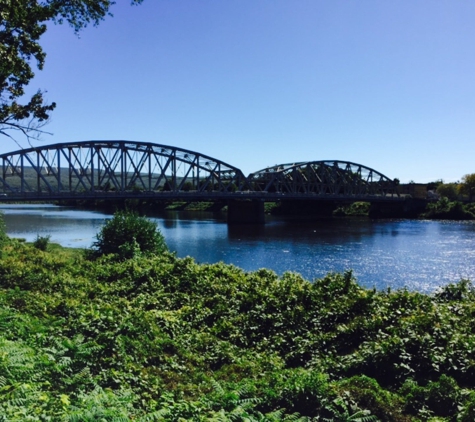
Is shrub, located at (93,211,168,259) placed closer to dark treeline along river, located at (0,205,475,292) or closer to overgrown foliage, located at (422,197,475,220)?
dark treeline along river, located at (0,205,475,292)

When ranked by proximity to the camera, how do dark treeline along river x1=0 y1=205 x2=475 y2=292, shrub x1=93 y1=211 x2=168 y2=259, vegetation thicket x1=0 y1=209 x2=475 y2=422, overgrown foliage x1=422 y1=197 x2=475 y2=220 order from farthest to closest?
overgrown foliage x1=422 y1=197 x2=475 y2=220, dark treeline along river x1=0 y1=205 x2=475 y2=292, shrub x1=93 y1=211 x2=168 y2=259, vegetation thicket x1=0 y1=209 x2=475 y2=422

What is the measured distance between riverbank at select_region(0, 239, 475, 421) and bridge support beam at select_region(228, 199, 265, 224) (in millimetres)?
68832

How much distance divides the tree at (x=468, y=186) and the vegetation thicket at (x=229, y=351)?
10489cm

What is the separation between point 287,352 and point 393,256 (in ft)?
108

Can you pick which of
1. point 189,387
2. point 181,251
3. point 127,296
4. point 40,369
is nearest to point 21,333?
point 40,369

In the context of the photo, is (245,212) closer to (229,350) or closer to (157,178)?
(157,178)

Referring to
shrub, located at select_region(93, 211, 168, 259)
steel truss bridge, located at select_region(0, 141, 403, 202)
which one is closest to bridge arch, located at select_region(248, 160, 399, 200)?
steel truss bridge, located at select_region(0, 141, 403, 202)

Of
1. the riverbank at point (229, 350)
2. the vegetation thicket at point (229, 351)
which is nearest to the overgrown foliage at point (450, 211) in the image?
the riverbank at point (229, 350)

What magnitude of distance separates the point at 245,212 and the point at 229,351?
76622 millimetres

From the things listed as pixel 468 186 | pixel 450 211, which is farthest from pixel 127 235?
pixel 468 186

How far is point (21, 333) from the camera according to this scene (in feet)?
29.5

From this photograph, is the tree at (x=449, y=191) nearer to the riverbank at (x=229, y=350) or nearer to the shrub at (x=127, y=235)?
the shrub at (x=127, y=235)

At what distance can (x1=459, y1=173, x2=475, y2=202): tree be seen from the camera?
4243 inches

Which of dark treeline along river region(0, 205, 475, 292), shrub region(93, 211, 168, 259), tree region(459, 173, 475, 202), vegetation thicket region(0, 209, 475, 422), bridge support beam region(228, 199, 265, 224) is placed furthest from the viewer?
tree region(459, 173, 475, 202)
